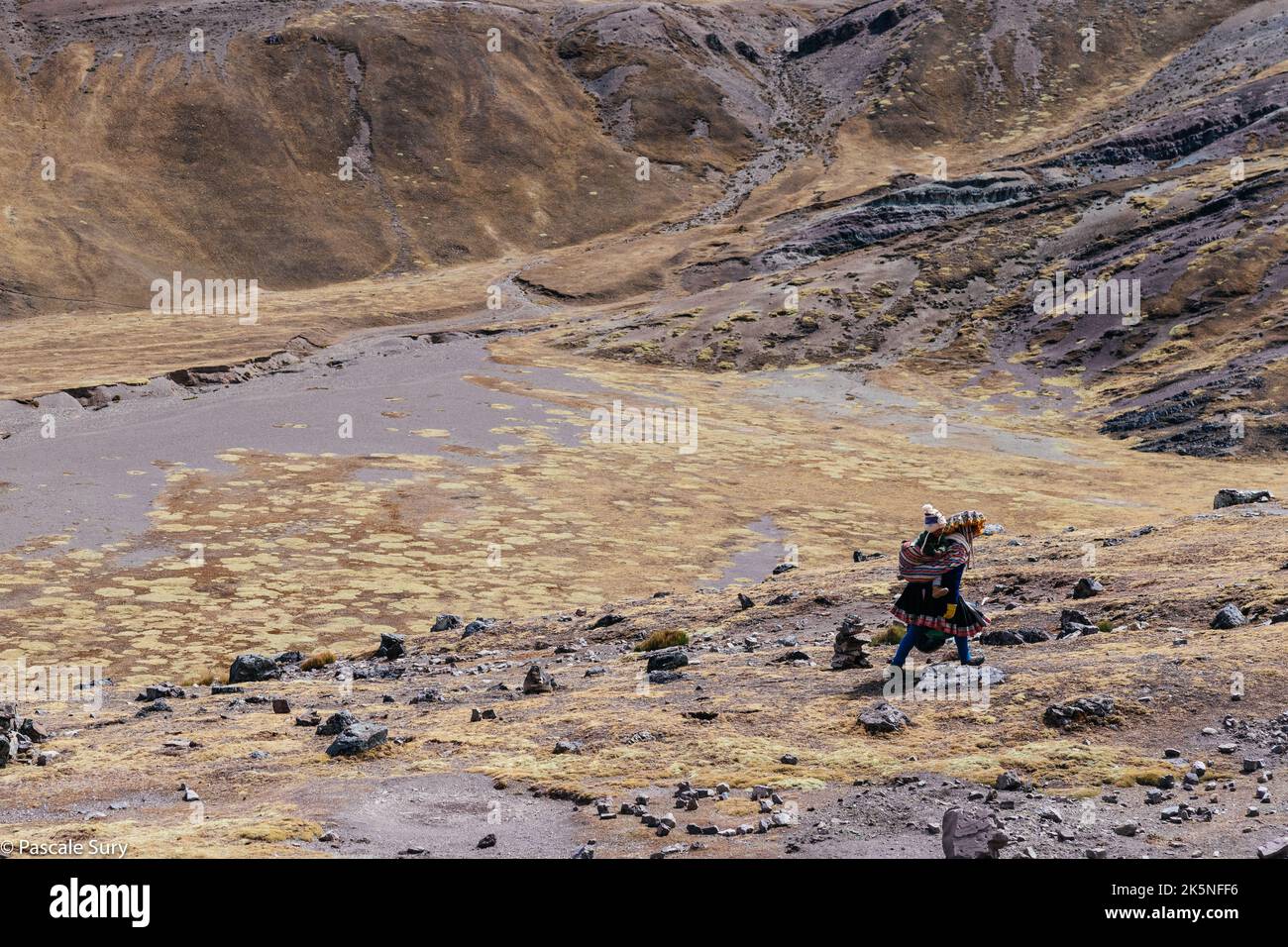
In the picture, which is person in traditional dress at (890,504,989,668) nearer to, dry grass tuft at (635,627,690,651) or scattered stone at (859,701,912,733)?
scattered stone at (859,701,912,733)

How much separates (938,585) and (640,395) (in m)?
51.4

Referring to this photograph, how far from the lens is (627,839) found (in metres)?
11.5

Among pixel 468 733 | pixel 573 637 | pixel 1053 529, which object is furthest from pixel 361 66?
pixel 468 733

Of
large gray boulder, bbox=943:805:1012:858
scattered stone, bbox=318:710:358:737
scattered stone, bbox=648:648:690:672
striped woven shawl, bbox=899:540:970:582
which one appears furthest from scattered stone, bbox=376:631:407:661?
large gray boulder, bbox=943:805:1012:858

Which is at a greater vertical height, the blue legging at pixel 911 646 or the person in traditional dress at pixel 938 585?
the person in traditional dress at pixel 938 585

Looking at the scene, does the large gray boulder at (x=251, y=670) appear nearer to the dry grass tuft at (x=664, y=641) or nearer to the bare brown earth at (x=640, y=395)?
the bare brown earth at (x=640, y=395)

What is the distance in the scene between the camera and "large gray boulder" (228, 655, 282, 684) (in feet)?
72.6

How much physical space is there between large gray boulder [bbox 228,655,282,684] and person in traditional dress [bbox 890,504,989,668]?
11.6 m

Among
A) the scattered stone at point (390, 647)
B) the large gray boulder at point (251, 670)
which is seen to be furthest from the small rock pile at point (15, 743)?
the scattered stone at point (390, 647)

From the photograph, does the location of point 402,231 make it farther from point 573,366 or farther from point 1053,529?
point 1053,529

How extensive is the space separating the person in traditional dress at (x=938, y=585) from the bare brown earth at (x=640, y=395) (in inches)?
40.4

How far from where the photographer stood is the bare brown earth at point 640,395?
13.7m

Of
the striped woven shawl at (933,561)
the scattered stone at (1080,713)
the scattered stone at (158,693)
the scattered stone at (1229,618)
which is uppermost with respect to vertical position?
the striped woven shawl at (933,561)
